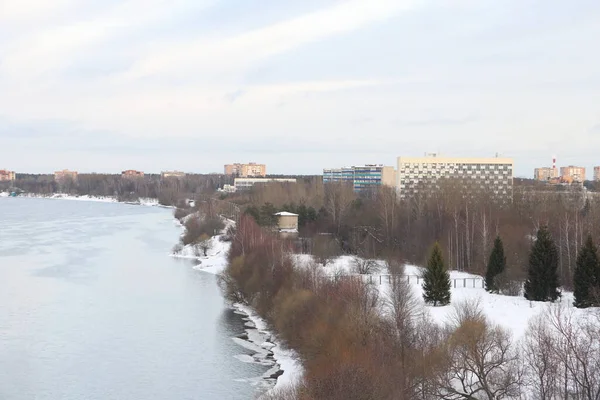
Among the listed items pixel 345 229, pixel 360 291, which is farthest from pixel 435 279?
pixel 345 229

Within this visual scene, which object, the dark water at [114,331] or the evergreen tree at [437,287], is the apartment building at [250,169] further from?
the evergreen tree at [437,287]

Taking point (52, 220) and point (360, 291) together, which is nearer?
point (360, 291)

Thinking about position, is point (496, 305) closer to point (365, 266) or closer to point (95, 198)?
point (365, 266)

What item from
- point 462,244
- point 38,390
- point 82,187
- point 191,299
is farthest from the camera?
point 82,187

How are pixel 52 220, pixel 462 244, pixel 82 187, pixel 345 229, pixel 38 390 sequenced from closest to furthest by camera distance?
pixel 38 390
pixel 462 244
pixel 345 229
pixel 52 220
pixel 82 187

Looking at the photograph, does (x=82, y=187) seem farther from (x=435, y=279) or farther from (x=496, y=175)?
(x=435, y=279)

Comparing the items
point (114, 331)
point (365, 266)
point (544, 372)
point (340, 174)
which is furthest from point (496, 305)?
point (340, 174)

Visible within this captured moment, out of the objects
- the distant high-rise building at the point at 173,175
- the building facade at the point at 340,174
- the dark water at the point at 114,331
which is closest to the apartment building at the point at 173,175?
the distant high-rise building at the point at 173,175
